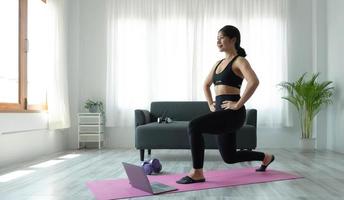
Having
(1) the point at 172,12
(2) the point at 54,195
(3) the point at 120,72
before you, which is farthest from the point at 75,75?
(2) the point at 54,195

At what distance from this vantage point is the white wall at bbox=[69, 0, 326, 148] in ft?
20.6

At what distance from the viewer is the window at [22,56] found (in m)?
4.36

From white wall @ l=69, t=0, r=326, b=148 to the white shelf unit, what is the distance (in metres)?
0.35

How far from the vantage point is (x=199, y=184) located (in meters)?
2.88

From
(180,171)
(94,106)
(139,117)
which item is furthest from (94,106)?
(180,171)

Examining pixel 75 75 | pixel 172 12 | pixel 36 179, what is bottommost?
pixel 36 179

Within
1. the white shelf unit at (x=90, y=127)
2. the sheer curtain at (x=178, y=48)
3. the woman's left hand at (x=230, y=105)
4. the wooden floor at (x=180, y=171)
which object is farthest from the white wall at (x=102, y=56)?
the woman's left hand at (x=230, y=105)

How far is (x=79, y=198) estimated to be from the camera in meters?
2.43

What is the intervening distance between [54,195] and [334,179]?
2.20 meters

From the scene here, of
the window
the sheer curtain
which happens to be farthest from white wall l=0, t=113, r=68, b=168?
the sheer curtain

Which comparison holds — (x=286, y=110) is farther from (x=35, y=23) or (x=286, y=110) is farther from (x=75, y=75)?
(x=35, y=23)

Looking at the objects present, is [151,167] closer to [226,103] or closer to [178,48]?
[226,103]

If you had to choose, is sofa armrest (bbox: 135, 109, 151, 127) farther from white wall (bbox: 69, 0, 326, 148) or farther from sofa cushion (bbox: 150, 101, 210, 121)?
white wall (bbox: 69, 0, 326, 148)

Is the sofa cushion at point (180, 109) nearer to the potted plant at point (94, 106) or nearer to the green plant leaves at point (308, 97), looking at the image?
the potted plant at point (94, 106)
